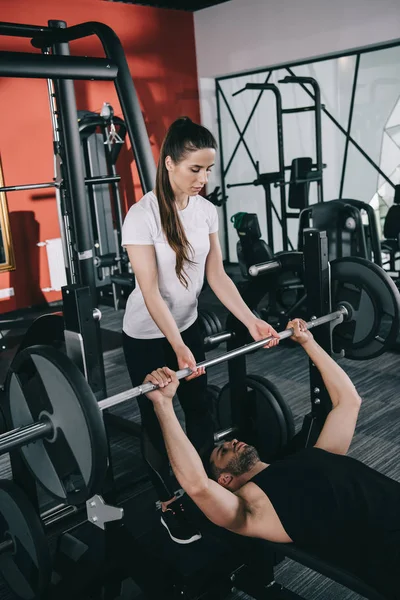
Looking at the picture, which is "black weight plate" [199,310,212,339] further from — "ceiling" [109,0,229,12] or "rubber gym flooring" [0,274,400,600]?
"ceiling" [109,0,229,12]

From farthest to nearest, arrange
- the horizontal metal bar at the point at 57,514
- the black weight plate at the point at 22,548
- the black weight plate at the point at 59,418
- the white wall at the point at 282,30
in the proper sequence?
1. the white wall at the point at 282,30
2. the horizontal metal bar at the point at 57,514
3. the black weight plate at the point at 22,548
4. the black weight plate at the point at 59,418

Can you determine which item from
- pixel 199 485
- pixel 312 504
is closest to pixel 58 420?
pixel 199 485

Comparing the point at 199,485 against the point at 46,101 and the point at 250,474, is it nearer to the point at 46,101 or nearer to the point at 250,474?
the point at 250,474

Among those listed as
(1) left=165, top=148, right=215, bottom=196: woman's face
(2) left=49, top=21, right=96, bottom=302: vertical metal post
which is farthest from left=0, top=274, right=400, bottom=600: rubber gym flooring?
(1) left=165, top=148, right=215, bottom=196: woman's face

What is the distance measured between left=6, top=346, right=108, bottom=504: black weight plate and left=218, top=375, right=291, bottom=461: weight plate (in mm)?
1002

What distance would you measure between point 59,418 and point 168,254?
0.57 m

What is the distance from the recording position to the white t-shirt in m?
1.75

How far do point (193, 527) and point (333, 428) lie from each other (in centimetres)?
60

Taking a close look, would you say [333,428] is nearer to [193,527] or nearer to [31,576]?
[193,527]

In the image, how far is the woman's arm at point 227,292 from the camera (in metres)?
2.01

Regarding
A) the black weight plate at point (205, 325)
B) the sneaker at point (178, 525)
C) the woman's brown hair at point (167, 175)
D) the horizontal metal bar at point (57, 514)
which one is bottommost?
the horizontal metal bar at point (57, 514)

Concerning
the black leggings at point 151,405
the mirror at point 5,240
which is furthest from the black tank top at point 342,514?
the mirror at point 5,240

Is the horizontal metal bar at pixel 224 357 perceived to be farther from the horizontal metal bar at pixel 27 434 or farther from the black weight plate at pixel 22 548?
the black weight plate at pixel 22 548

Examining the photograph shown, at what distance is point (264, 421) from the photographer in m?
2.43
